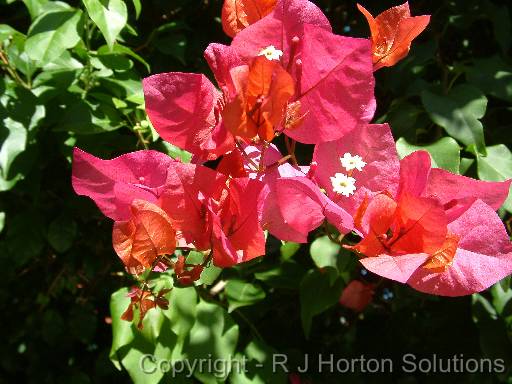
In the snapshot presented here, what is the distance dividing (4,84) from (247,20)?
23.0 inches

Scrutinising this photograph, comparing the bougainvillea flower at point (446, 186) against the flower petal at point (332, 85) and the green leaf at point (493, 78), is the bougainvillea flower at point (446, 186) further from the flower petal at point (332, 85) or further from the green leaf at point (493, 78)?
the green leaf at point (493, 78)

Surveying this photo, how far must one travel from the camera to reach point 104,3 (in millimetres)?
824

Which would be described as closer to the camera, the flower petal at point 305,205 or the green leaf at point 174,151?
the flower petal at point 305,205

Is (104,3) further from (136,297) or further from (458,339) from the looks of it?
(458,339)

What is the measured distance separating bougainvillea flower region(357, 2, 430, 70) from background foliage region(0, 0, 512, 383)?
326mm

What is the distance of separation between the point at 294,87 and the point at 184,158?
0.49 meters

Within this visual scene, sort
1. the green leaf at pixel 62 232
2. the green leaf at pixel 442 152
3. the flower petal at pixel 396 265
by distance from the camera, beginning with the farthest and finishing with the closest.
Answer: the green leaf at pixel 62 232, the green leaf at pixel 442 152, the flower petal at pixel 396 265

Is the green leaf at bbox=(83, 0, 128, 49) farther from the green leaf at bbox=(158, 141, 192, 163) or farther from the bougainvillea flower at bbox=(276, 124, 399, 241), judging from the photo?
→ the bougainvillea flower at bbox=(276, 124, 399, 241)

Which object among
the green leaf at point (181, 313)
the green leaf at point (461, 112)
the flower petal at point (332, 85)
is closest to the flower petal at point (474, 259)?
the flower petal at point (332, 85)

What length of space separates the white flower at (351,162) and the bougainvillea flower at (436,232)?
0.09ft

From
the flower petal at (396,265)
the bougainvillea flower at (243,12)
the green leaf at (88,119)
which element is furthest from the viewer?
the green leaf at (88,119)

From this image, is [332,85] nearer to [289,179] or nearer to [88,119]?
[289,179]

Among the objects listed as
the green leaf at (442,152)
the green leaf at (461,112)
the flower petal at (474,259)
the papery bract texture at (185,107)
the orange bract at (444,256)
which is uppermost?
the papery bract texture at (185,107)

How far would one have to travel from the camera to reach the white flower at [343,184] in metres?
0.44
